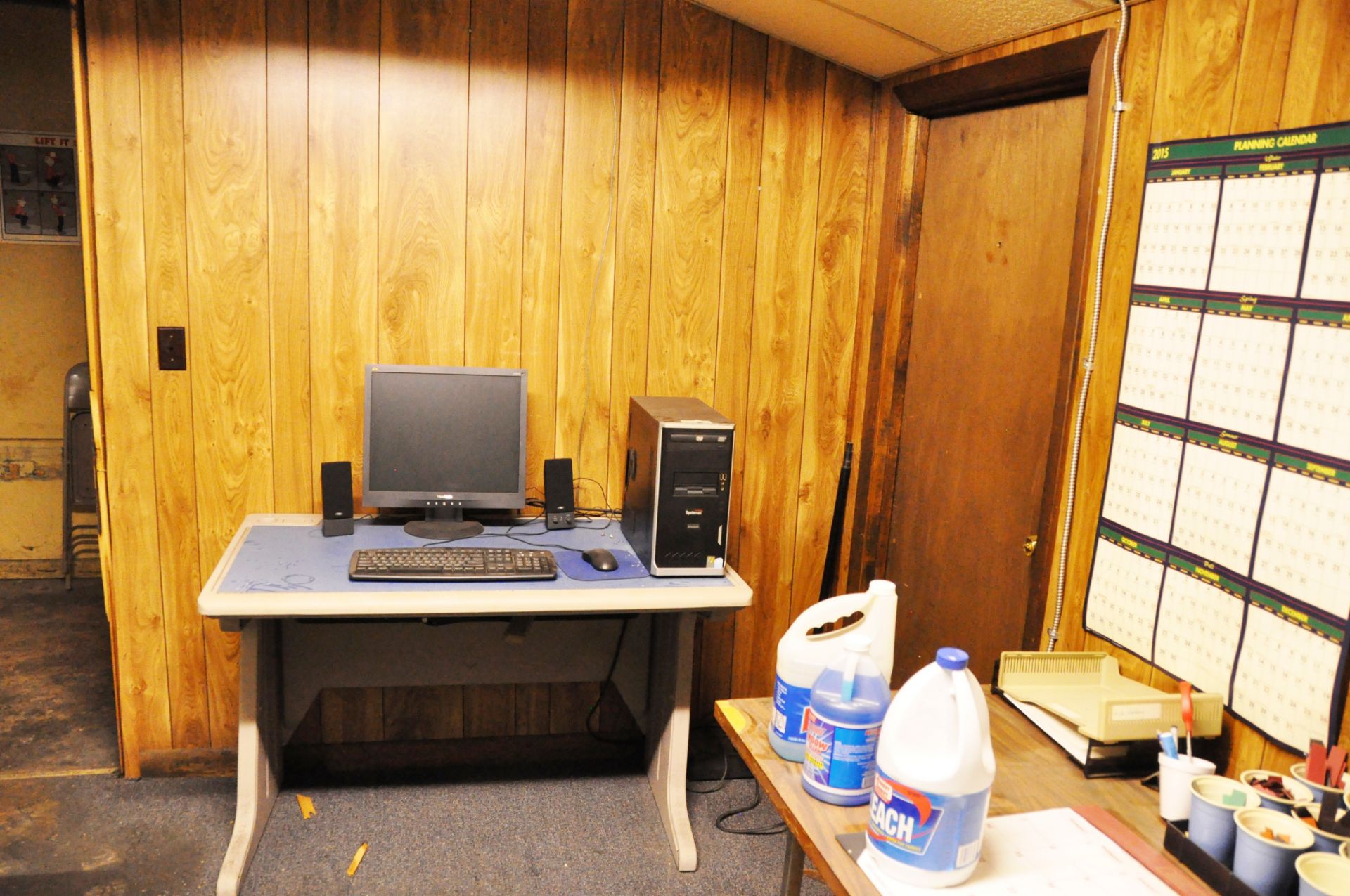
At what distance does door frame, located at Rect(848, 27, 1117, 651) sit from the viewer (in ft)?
6.16

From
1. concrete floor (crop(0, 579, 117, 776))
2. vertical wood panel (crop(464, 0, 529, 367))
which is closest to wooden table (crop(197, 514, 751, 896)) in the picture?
vertical wood panel (crop(464, 0, 529, 367))

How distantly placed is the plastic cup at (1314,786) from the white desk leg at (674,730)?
1358mm

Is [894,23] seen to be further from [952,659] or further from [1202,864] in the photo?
[1202,864]

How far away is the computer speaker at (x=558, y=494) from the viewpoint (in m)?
2.56

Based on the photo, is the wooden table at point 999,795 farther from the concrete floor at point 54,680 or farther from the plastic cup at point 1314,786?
the concrete floor at point 54,680

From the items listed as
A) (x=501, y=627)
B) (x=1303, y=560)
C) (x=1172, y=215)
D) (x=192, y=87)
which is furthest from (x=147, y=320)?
(x=1303, y=560)

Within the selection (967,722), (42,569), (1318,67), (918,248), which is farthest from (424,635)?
(42,569)

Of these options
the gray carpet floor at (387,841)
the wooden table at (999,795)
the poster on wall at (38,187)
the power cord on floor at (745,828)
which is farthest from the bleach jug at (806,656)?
the poster on wall at (38,187)

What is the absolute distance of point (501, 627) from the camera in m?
2.60

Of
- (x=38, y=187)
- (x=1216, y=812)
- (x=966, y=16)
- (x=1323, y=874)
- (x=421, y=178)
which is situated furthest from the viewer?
(x=38, y=187)

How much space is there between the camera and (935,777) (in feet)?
3.59

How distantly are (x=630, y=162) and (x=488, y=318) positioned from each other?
569mm

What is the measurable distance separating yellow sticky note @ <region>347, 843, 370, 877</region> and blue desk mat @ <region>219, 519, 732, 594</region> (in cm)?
72

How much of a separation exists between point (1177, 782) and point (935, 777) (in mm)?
473
